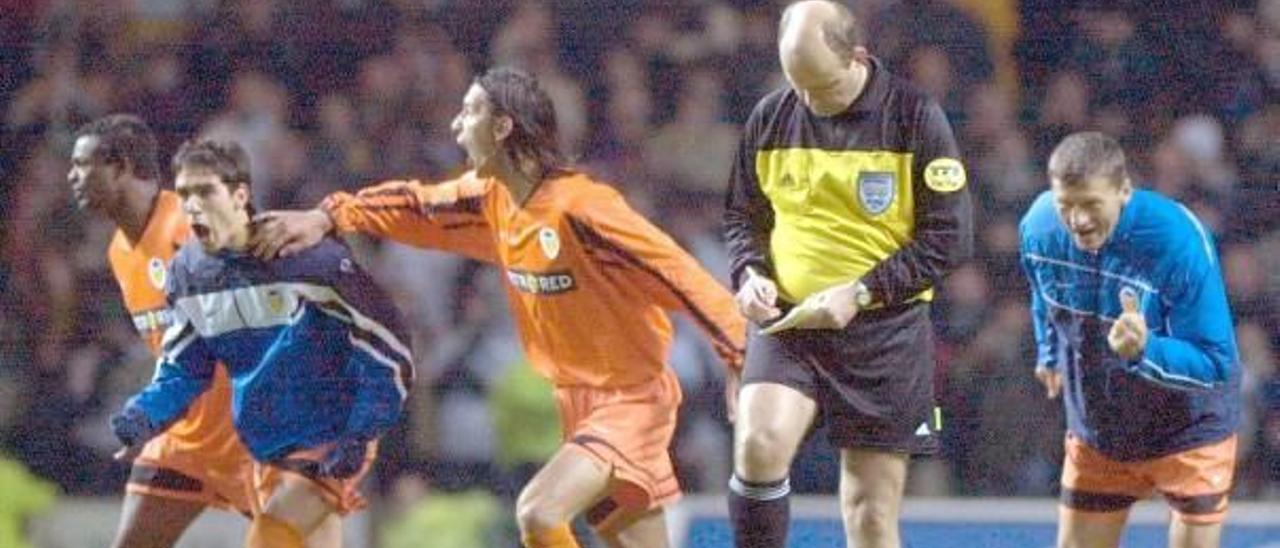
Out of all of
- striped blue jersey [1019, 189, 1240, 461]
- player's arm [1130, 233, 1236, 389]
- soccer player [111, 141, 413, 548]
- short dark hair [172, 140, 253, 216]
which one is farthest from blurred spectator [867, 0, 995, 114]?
short dark hair [172, 140, 253, 216]

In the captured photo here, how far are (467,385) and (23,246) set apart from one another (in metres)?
1.63

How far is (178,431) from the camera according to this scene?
21.5 feet

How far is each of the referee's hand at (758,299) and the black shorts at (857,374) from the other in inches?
3.8

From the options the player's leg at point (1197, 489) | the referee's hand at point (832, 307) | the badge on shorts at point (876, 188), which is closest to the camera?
the referee's hand at point (832, 307)

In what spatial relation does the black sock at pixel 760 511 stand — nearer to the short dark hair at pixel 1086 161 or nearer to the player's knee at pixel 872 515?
the player's knee at pixel 872 515

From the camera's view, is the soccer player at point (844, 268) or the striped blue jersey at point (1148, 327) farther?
the striped blue jersey at point (1148, 327)

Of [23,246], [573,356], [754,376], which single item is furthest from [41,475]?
[754,376]

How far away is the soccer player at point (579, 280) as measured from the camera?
6035 mm

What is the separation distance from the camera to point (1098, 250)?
19.9ft

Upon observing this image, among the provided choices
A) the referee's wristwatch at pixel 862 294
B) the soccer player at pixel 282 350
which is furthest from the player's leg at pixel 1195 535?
the soccer player at pixel 282 350

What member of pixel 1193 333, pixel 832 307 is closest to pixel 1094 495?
pixel 1193 333

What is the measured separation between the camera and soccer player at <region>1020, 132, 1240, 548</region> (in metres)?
5.97

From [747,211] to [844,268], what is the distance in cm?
26

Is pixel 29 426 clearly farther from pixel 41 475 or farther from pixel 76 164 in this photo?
pixel 76 164
